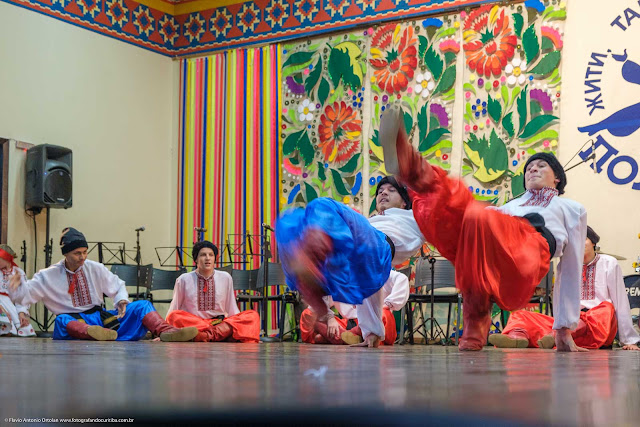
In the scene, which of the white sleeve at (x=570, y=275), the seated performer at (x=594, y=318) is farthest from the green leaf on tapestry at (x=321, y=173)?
the white sleeve at (x=570, y=275)

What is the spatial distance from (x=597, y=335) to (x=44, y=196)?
516cm

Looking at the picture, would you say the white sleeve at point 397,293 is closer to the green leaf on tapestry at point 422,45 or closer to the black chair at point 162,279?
the black chair at point 162,279

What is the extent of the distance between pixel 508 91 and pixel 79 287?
165 inches

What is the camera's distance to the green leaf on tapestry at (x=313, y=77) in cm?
845

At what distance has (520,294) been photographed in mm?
3230

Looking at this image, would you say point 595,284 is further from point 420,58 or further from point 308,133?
point 308,133

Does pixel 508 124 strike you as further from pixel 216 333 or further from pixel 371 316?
pixel 371 316

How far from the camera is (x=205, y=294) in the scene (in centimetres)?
603

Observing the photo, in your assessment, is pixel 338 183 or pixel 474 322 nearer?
pixel 474 322

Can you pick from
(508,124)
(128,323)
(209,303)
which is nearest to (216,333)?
(209,303)

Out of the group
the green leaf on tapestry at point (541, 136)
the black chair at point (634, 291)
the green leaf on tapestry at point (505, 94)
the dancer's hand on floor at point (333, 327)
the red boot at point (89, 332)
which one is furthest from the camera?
the green leaf on tapestry at point (505, 94)

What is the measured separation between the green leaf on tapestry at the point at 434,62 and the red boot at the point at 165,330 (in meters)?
3.74

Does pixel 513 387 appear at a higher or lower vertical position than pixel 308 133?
lower

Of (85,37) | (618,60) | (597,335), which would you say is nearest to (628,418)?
(597,335)
